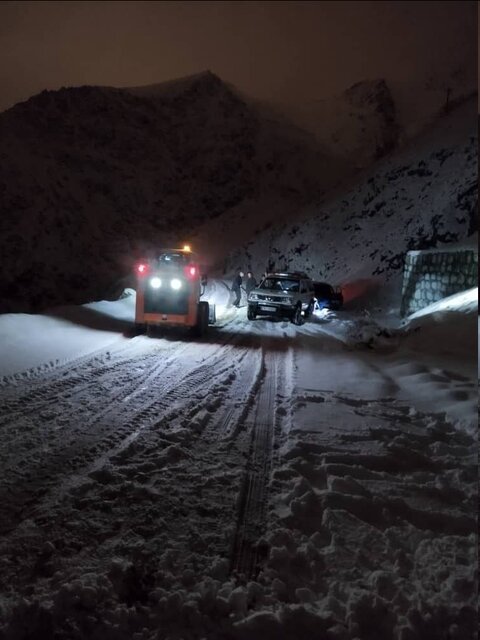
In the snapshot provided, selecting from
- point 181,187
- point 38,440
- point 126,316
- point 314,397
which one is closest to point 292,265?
point 126,316

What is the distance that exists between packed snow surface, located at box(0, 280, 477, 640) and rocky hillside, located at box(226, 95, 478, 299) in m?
23.2

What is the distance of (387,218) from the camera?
35875 mm

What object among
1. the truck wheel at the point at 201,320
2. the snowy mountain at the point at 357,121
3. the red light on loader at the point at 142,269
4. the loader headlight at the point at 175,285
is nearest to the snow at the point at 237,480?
the truck wheel at the point at 201,320

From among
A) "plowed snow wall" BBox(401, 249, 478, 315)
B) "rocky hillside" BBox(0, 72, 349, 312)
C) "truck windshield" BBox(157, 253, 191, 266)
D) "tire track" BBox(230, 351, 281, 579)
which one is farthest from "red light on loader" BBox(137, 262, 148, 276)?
"rocky hillside" BBox(0, 72, 349, 312)

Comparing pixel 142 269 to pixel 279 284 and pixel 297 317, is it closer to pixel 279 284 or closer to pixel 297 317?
pixel 297 317

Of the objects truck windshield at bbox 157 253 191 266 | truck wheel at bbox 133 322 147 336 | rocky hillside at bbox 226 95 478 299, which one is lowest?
truck wheel at bbox 133 322 147 336

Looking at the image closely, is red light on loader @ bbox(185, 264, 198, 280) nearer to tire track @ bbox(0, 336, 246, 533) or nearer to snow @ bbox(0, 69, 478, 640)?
snow @ bbox(0, 69, 478, 640)

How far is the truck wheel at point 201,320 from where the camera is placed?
13.4 meters

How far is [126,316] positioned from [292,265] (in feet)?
85.6

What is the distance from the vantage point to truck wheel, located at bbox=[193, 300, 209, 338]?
1342 cm

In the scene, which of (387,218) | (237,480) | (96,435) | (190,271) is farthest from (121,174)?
(237,480)

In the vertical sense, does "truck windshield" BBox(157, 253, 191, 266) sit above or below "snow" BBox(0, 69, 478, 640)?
above

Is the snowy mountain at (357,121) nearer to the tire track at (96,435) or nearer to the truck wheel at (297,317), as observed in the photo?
the truck wheel at (297,317)

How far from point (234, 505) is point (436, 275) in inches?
650
